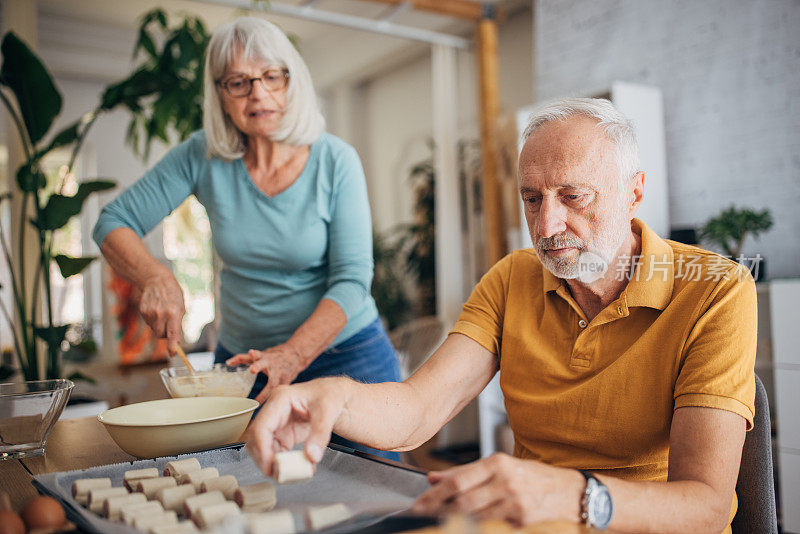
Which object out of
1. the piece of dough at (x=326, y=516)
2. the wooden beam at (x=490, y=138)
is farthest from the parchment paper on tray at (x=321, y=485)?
the wooden beam at (x=490, y=138)

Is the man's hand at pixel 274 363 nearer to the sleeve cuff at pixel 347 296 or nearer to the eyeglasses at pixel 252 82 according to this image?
the sleeve cuff at pixel 347 296

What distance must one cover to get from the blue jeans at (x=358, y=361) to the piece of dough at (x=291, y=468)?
2.62ft

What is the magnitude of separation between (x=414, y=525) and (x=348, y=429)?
38 cm

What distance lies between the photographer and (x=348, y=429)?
1.04m

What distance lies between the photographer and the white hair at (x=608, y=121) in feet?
3.76

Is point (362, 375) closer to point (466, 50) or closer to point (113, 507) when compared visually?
point (113, 507)

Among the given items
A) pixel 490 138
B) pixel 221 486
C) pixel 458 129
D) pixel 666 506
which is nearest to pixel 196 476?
pixel 221 486

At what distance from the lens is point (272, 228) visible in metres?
1.62

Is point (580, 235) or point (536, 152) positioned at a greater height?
point (536, 152)

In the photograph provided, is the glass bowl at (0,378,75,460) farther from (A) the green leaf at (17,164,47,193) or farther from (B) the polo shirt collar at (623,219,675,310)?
(A) the green leaf at (17,164,47,193)

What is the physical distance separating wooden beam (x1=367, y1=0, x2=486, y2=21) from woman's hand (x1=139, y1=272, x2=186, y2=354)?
9.82 ft

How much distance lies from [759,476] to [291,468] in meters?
0.74

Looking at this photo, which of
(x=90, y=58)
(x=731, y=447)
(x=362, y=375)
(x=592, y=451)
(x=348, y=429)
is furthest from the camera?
(x=90, y=58)

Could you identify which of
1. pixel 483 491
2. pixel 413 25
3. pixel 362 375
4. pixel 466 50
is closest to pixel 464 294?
pixel 466 50
